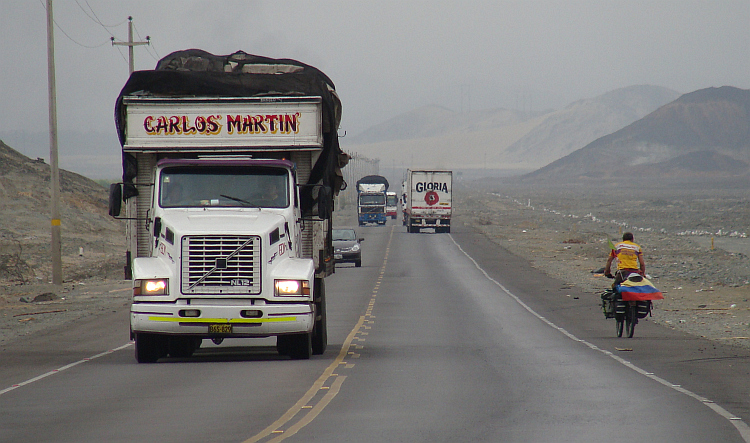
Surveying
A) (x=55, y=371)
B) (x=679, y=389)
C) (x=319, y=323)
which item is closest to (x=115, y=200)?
(x=55, y=371)

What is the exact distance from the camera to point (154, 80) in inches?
618

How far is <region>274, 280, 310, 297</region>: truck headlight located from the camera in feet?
47.5

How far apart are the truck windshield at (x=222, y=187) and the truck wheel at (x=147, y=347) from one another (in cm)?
206

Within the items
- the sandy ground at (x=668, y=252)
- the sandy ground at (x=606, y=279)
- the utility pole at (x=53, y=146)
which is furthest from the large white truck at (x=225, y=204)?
the utility pole at (x=53, y=146)

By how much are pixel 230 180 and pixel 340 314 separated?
398 inches

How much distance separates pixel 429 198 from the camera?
227 feet

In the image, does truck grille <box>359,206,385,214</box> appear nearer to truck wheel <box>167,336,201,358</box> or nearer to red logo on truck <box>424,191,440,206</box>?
red logo on truck <box>424,191,440,206</box>

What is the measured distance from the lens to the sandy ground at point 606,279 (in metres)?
24.7

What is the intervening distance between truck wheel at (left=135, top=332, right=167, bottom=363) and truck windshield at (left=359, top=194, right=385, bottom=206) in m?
67.1

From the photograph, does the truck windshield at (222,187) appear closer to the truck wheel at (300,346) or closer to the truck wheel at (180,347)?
the truck wheel at (300,346)

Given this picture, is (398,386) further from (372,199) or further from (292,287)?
(372,199)

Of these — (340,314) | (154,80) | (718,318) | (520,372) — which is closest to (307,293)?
(520,372)

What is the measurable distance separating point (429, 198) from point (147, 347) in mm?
54451

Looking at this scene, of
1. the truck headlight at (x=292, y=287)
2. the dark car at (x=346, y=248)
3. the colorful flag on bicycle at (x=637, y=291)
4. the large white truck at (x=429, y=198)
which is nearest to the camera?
the truck headlight at (x=292, y=287)
